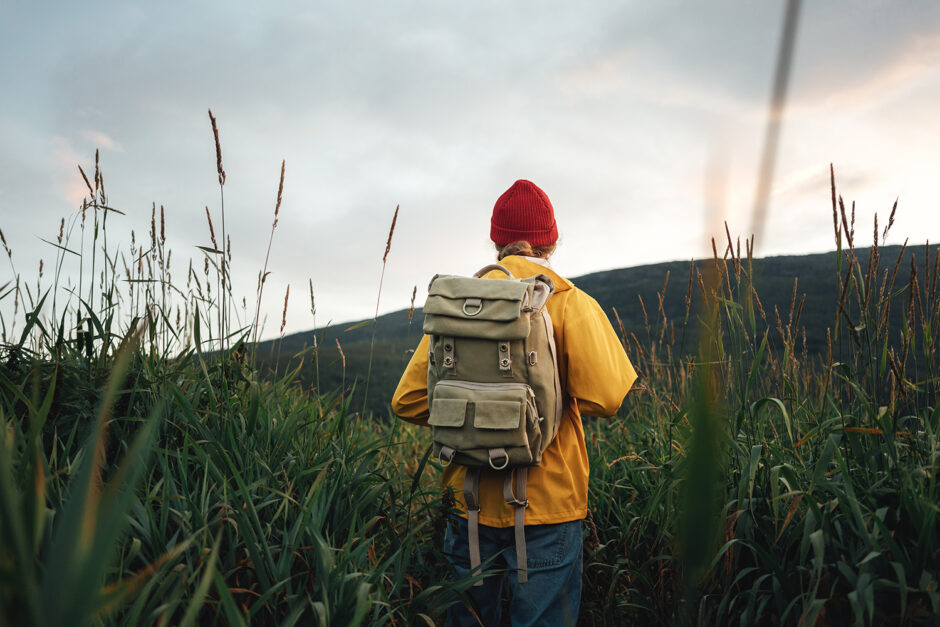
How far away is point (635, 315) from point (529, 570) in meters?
Answer: 14.5

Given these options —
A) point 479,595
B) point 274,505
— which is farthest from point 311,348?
point 479,595

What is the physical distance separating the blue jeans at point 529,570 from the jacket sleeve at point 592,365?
19.5 inches

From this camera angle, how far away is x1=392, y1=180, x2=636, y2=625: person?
2.04 m

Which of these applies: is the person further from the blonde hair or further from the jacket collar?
the blonde hair

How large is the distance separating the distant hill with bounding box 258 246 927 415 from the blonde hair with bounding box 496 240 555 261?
585mm

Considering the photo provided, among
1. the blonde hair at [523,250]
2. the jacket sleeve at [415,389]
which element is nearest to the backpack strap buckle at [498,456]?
the jacket sleeve at [415,389]

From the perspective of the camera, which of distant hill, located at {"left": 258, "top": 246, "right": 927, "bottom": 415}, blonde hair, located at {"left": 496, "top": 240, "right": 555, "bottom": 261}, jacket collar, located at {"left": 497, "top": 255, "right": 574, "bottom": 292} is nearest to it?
jacket collar, located at {"left": 497, "top": 255, "right": 574, "bottom": 292}

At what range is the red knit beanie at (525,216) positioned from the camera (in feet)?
8.07

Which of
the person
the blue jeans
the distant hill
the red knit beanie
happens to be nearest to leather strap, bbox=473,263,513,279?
the person

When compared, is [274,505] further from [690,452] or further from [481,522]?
[690,452]

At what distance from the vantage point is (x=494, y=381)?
199 cm

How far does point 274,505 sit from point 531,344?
105 cm

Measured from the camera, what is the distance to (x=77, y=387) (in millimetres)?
2219

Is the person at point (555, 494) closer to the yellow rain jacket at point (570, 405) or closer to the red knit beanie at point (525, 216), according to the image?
the yellow rain jacket at point (570, 405)
